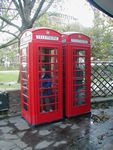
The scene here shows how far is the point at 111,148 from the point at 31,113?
7.20ft

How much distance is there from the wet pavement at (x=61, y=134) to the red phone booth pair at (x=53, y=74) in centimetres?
30

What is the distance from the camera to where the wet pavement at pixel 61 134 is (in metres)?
3.21

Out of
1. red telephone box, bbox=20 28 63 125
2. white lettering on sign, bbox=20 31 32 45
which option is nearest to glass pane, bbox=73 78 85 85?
red telephone box, bbox=20 28 63 125

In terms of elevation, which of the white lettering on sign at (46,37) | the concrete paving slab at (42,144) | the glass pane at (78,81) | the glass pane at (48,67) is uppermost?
the white lettering on sign at (46,37)

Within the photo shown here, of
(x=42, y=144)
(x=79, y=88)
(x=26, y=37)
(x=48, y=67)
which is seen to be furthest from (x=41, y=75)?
(x=42, y=144)

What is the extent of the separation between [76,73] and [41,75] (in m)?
1.20

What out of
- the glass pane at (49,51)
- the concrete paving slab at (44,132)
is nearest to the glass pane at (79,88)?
the glass pane at (49,51)

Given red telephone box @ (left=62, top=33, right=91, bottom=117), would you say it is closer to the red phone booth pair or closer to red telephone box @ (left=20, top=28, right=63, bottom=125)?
the red phone booth pair

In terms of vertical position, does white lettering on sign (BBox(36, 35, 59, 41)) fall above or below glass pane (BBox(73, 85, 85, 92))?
above

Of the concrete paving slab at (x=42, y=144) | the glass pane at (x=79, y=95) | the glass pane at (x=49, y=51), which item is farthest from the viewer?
the glass pane at (x=79, y=95)

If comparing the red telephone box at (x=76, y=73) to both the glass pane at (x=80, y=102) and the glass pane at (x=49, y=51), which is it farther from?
the glass pane at (x=49, y=51)

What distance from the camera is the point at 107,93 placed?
7.18 meters

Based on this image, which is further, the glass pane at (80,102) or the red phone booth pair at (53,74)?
the glass pane at (80,102)

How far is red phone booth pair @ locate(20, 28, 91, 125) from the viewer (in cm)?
407
